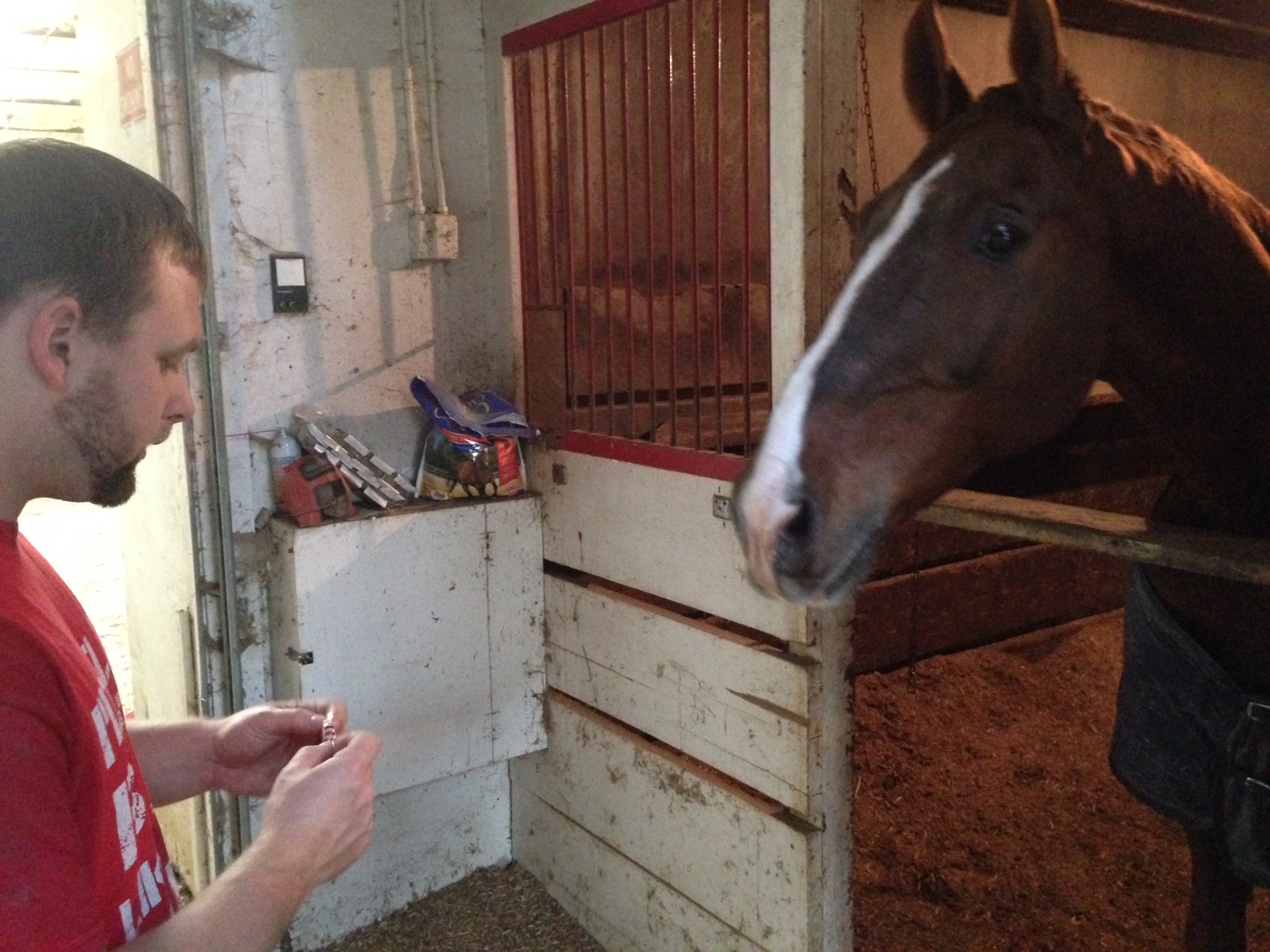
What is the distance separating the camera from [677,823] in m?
2.05

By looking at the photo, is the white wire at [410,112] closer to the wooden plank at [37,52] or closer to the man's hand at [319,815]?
the man's hand at [319,815]

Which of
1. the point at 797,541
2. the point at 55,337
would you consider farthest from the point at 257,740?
the point at 797,541

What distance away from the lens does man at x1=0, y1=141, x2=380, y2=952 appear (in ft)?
2.32

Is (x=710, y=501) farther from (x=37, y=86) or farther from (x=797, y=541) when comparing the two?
(x=37, y=86)

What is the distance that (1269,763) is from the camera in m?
1.27

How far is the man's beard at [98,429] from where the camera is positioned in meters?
0.83

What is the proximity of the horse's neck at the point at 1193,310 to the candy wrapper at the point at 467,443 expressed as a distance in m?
1.40

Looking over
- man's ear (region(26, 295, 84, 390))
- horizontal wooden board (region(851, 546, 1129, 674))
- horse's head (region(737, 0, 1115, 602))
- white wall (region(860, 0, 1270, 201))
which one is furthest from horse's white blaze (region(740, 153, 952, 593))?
horizontal wooden board (region(851, 546, 1129, 674))

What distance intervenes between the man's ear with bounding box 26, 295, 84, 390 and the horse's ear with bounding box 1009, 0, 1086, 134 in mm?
1075

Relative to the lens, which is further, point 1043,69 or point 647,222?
point 647,222

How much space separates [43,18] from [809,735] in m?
3.57

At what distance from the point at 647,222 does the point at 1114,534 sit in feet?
3.56

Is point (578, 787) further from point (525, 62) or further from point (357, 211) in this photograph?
point (525, 62)

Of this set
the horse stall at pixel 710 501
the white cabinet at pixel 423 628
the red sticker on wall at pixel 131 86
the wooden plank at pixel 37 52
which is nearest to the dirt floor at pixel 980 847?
the horse stall at pixel 710 501
